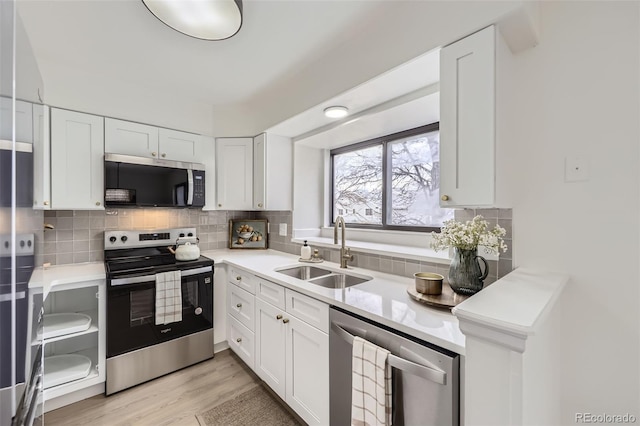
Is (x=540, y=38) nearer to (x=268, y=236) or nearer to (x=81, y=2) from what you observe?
(x=81, y=2)

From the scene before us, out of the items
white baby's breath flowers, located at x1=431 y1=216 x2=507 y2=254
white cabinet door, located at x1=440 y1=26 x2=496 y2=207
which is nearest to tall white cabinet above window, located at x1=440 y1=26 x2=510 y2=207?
white cabinet door, located at x1=440 y1=26 x2=496 y2=207

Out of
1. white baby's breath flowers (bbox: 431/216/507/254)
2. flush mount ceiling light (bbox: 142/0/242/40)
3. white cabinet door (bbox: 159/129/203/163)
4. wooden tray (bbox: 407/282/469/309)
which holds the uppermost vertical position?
flush mount ceiling light (bbox: 142/0/242/40)

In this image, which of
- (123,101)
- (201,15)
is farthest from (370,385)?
(123,101)

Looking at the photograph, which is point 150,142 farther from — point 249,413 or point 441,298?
point 441,298

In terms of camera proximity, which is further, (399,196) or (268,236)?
(268,236)

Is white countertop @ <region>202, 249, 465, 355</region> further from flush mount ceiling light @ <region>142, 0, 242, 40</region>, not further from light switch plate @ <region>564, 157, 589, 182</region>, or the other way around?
flush mount ceiling light @ <region>142, 0, 242, 40</region>

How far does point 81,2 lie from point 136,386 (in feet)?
8.36

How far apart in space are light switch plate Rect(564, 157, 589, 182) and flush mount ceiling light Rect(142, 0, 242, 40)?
1.66 metres

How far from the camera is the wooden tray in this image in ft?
3.98

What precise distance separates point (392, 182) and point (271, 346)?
5.45 ft

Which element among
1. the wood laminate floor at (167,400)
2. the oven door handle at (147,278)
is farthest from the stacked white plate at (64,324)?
the wood laminate floor at (167,400)

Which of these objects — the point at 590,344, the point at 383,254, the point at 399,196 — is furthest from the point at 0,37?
the point at 399,196

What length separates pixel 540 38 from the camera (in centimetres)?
124

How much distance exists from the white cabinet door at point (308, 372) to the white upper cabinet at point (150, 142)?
1919 mm
